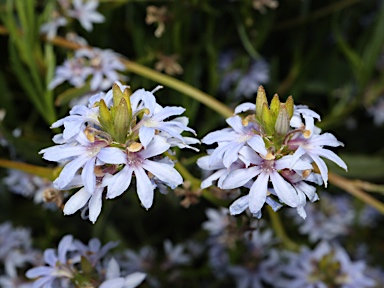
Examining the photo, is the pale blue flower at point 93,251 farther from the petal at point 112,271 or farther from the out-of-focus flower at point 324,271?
the out-of-focus flower at point 324,271

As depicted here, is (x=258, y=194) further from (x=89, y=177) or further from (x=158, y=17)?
(x=158, y=17)

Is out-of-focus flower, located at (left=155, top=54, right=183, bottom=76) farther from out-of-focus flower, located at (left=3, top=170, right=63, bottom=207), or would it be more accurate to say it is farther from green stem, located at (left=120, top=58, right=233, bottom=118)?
out-of-focus flower, located at (left=3, top=170, right=63, bottom=207)

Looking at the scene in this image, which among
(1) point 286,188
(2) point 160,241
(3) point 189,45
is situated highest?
(3) point 189,45

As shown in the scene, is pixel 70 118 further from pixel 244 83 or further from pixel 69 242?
pixel 244 83

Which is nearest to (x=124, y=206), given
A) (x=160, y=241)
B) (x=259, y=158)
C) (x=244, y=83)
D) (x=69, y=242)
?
(x=160, y=241)

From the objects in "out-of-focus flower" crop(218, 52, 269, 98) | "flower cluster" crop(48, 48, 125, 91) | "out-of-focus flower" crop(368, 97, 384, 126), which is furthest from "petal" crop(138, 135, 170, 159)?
"out-of-focus flower" crop(368, 97, 384, 126)

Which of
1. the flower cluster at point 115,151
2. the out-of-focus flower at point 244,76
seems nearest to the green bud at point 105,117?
the flower cluster at point 115,151
